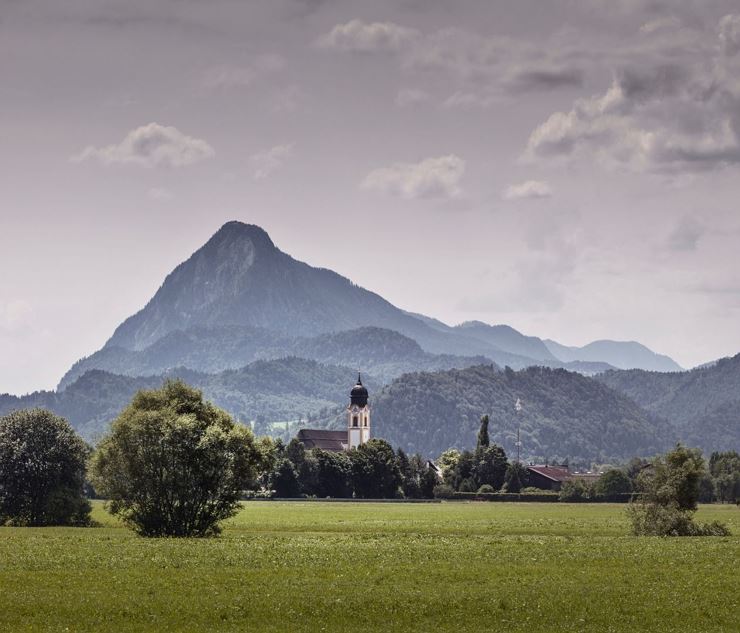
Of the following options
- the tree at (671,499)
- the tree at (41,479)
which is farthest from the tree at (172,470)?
the tree at (671,499)

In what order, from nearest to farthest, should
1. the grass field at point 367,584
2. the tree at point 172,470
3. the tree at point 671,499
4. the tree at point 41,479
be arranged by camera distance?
1. the grass field at point 367,584
2. the tree at point 172,470
3. the tree at point 671,499
4. the tree at point 41,479

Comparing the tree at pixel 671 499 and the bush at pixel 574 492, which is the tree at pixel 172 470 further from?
the bush at pixel 574 492

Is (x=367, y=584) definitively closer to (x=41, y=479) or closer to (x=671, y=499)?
(x=671, y=499)

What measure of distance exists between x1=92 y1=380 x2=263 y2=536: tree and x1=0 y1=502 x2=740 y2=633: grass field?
3.64m

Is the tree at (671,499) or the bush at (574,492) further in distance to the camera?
the bush at (574,492)

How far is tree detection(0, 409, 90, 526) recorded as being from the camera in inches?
3920

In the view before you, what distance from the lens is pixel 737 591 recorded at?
5175 centimetres

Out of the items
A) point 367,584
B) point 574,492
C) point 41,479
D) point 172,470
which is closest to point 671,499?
point 172,470

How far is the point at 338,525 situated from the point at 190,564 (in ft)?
153

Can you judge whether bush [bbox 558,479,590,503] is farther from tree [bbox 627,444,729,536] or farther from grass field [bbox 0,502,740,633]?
grass field [bbox 0,502,740,633]

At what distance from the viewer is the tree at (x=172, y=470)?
7869 centimetres

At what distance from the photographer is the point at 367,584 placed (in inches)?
2053

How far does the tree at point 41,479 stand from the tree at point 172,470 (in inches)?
793

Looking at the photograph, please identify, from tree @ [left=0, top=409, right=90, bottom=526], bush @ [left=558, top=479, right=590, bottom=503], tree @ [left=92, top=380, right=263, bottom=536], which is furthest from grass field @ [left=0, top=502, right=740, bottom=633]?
bush @ [left=558, top=479, right=590, bottom=503]
